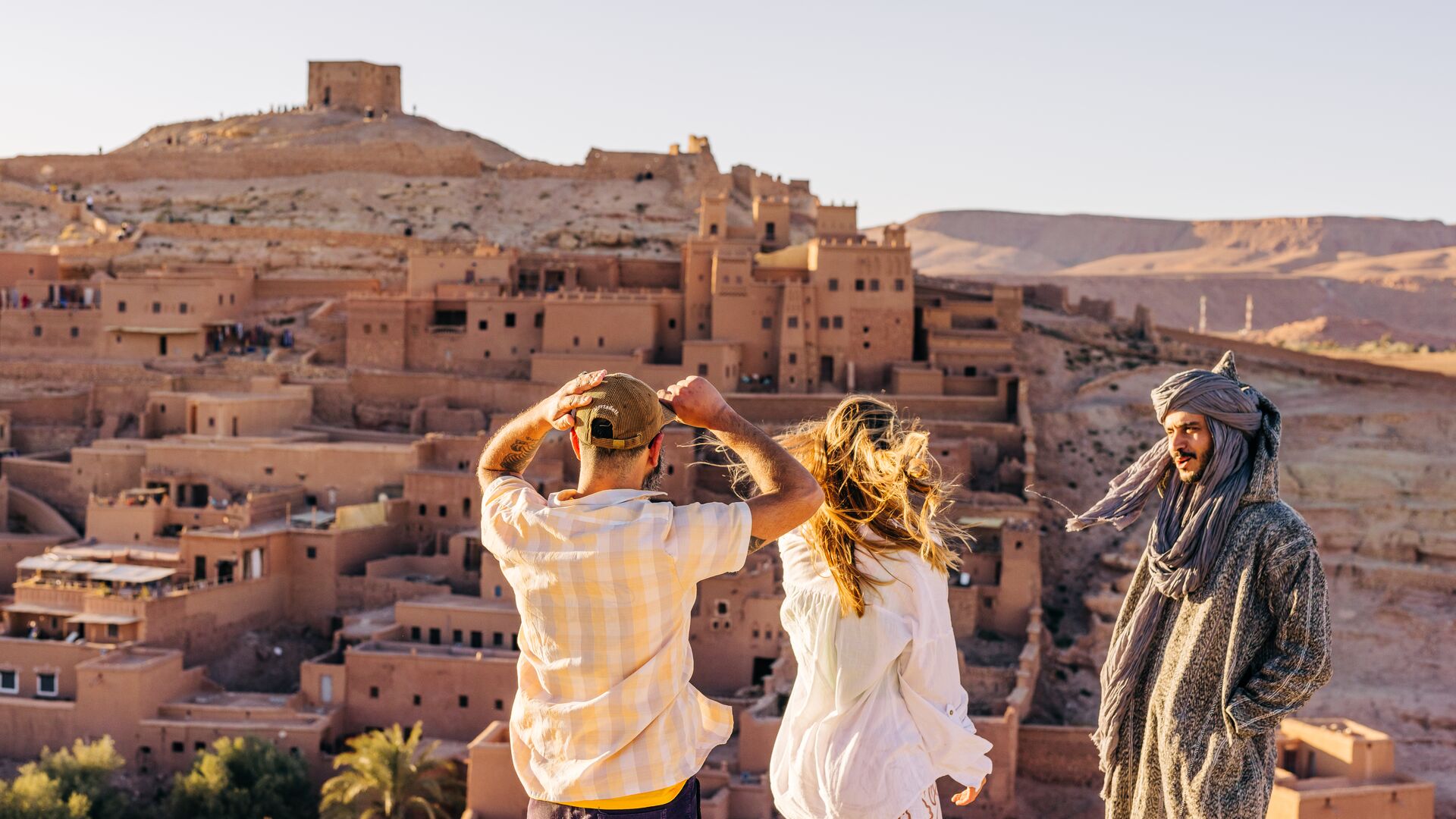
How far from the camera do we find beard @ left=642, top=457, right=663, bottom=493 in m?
4.16

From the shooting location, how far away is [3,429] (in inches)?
1162

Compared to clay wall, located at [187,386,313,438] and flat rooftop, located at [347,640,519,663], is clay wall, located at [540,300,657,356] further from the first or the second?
flat rooftop, located at [347,640,519,663]

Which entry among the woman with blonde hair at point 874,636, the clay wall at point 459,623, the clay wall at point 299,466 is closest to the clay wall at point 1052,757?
the clay wall at point 459,623

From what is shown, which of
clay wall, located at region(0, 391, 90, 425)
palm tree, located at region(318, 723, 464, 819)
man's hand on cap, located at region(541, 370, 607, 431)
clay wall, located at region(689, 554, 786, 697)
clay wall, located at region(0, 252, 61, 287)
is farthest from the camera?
clay wall, located at region(0, 252, 61, 287)

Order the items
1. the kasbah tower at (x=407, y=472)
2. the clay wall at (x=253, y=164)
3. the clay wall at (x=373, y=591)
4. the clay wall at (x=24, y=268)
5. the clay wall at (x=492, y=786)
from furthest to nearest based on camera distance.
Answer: the clay wall at (x=253, y=164) → the clay wall at (x=24, y=268) → the clay wall at (x=373, y=591) → the kasbah tower at (x=407, y=472) → the clay wall at (x=492, y=786)

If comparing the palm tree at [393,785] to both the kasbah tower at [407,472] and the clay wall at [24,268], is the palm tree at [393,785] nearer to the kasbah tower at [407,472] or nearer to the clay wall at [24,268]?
the kasbah tower at [407,472]

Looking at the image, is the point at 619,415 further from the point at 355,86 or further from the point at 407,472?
the point at 355,86

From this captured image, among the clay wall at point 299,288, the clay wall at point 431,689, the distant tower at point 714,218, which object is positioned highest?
the distant tower at point 714,218

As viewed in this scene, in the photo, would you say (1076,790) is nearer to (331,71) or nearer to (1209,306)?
(331,71)

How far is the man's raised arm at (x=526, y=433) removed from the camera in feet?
13.4

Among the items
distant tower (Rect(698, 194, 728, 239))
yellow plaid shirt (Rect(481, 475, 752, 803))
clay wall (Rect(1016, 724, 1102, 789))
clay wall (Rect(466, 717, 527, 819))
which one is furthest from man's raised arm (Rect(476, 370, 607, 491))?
distant tower (Rect(698, 194, 728, 239))

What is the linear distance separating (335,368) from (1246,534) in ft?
93.2

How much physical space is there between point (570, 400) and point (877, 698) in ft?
4.42

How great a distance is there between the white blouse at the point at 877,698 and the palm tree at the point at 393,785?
1569 cm
